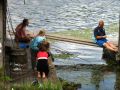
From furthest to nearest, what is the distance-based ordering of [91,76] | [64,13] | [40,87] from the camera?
[64,13]
[91,76]
[40,87]

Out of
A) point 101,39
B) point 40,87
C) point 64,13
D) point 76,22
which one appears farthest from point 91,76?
point 64,13

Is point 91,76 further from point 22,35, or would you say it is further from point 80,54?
point 80,54

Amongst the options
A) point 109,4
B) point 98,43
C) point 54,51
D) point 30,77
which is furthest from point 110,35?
point 109,4

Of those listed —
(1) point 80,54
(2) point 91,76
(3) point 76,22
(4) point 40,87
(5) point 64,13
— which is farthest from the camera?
(5) point 64,13

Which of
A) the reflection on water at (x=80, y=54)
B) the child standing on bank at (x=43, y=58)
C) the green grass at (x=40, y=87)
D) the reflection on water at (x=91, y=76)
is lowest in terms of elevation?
the reflection on water at (x=91, y=76)

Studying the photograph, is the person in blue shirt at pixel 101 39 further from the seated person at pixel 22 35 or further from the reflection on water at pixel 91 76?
the seated person at pixel 22 35

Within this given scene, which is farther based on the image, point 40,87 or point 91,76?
point 91,76

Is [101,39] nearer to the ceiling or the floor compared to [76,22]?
nearer to the ceiling

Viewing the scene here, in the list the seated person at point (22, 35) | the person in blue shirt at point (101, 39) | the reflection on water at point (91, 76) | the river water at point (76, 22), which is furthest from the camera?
the person in blue shirt at point (101, 39)

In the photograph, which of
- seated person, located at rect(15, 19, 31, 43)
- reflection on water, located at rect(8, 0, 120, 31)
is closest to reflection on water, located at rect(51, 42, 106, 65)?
seated person, located at rect(15, 19, 31, 43)

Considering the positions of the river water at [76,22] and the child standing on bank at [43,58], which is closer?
the child standing on bank at [43,58]

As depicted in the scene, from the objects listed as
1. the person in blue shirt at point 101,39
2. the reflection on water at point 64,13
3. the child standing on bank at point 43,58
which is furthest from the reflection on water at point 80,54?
the reflection on water at point 64,13

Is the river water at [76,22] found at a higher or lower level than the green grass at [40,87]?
lower

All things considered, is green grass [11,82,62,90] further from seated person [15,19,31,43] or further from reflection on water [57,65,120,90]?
seated person [15,19,31,43]
